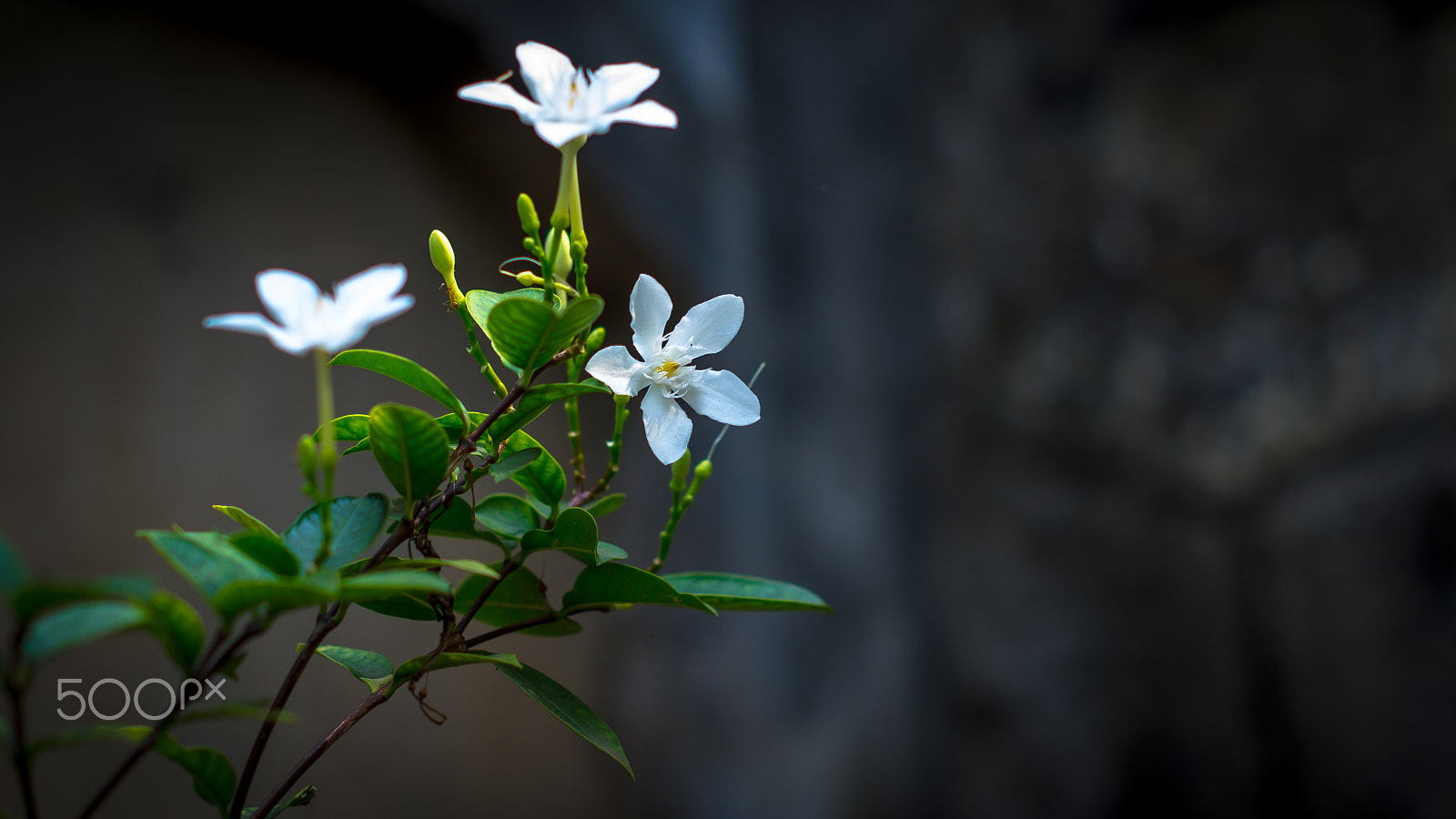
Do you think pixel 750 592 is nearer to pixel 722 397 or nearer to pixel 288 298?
pixel 722 397

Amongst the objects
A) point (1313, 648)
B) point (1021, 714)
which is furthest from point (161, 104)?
point (1313, 648)

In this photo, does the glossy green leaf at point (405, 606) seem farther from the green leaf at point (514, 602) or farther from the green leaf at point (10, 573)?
the green leaf at point (10, 573)

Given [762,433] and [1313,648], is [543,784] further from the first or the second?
[1313,648]

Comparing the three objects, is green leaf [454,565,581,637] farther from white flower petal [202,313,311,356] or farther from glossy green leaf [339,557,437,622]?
white flower petal [202,313,311,356]

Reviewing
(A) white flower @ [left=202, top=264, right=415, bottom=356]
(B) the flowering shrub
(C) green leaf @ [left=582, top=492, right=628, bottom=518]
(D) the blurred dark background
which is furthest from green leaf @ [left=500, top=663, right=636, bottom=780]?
(D) the blurred dark background

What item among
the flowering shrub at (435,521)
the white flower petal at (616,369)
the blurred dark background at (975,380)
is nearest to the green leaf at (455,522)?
the flowering shrub at (435,521)

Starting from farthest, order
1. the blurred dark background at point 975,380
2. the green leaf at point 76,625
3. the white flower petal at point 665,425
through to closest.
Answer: the blurred dark background at point 975,380 → the white flower petal at point 665,425 → the green leaf at point 76,625

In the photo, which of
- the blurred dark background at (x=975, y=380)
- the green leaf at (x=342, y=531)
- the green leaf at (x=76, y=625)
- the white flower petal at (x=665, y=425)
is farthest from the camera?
the blurred dark background at (x=975, y=380)
